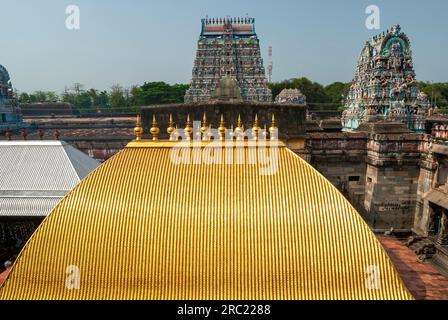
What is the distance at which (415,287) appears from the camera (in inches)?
327

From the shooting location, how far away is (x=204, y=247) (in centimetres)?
675

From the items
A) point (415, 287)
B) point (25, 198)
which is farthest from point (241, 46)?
point (415, 287)

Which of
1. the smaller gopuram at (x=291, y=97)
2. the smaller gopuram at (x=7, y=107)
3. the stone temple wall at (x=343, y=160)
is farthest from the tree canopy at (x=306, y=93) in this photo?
the stone temple wall at (x=343, y=160)

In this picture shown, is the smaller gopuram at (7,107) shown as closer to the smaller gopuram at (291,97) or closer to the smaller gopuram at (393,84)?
the smaller gopuram at (291,97)

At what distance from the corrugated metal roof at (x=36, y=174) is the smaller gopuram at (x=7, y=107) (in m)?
30.8

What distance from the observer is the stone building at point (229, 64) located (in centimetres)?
5503

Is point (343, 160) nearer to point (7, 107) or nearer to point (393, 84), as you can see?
point (393, 84)

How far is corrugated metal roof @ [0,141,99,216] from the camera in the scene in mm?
12703

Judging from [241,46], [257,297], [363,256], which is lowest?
[257,297]

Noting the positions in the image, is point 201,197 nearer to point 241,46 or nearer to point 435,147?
point 435,147

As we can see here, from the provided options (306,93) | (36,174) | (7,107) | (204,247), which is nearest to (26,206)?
(36,174)

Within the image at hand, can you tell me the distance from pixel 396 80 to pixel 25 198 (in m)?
36.9

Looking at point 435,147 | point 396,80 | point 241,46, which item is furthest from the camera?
point 241,46
